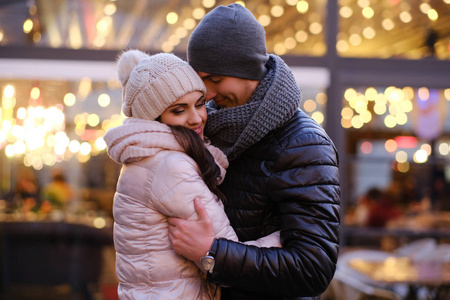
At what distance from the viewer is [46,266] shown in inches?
242

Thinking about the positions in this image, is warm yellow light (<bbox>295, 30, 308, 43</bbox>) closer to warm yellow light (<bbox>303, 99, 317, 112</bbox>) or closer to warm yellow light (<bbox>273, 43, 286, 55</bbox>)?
warm yellow light (<bbox>273, 43, 286, 55</bbox>)

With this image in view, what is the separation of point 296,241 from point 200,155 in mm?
414

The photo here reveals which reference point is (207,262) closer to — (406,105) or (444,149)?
(444,149)

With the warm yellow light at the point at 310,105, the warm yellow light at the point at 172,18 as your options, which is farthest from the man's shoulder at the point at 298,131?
the warm yellow light at the point at 310,105

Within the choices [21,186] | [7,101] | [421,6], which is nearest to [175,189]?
[421,6]

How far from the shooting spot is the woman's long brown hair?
1.66 metres

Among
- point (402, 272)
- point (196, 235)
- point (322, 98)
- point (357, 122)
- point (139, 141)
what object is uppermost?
point (139, 141)

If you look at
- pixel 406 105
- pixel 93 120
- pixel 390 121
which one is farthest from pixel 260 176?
pixel 93 120

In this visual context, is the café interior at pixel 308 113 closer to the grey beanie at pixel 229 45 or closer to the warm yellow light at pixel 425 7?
the warm yellow light at pixel 425 7

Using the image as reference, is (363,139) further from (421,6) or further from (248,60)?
(248,60)

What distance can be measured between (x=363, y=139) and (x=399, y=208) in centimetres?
129

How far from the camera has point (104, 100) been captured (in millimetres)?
6410

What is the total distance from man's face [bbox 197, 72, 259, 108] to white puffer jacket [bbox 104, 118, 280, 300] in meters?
0.25

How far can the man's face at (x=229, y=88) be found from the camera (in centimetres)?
177
